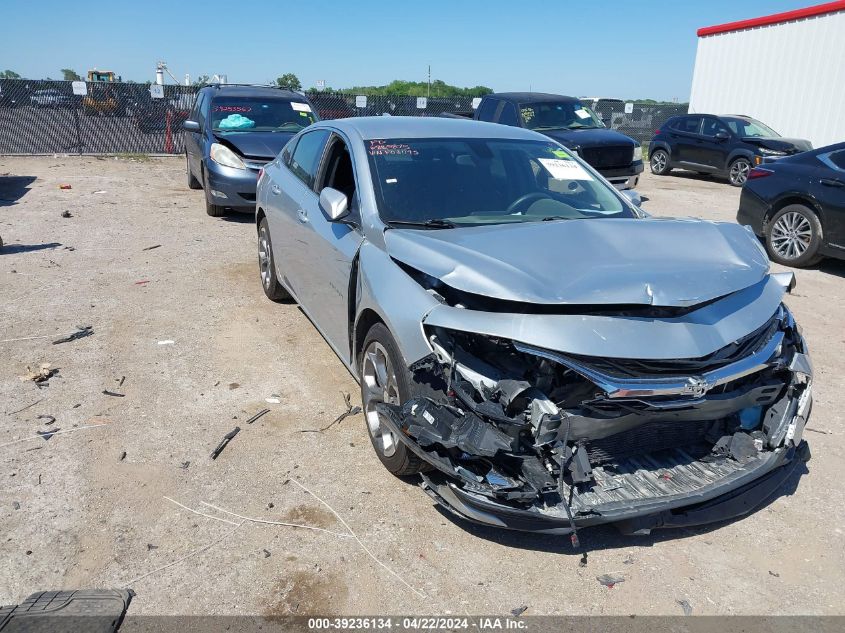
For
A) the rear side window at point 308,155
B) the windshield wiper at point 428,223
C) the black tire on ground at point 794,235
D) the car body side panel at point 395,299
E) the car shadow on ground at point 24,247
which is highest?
the rear side window at point 308,155

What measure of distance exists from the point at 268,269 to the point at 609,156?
787cm

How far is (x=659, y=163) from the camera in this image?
18.8 metres

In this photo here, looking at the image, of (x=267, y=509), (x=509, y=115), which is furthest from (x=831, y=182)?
(x=267, y=509)

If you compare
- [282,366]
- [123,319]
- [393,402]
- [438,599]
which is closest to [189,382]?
[282,366]

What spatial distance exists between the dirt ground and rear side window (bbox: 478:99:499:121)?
825 cm

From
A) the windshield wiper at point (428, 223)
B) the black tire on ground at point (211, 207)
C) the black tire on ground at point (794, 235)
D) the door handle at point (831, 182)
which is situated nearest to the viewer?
the windshield wiper at point (428, 223)

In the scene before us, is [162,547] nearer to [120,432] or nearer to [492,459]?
[120,432]

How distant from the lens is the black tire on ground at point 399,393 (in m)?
3.36

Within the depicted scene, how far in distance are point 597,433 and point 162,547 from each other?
2.04 metres

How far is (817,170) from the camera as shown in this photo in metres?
8.38

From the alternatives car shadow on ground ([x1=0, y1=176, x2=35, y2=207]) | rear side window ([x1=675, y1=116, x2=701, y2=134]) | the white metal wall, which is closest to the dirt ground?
car shadow on ground ([x1=0, y1=176, x2=35, y2=207])

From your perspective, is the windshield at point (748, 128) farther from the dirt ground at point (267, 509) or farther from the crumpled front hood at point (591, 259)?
the crumpled front hood at point (591, 259)

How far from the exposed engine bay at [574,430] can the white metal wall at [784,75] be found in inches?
721

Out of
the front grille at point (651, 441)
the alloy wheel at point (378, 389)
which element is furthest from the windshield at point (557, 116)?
the front grille at point (651, 441)
